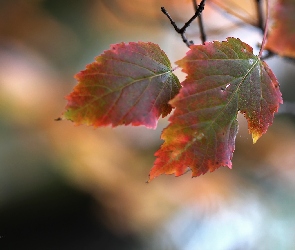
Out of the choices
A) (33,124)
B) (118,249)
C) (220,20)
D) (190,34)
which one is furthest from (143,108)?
(220,20)

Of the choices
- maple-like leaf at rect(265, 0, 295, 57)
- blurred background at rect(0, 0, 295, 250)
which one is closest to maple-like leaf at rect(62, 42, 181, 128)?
maple-like leaf at rect(265, 0, 295, 57)

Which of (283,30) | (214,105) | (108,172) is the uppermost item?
(283,30)

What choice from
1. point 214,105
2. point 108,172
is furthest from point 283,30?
point 108,172

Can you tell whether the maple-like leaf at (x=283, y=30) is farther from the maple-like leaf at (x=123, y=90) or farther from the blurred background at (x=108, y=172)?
the blurred background at (x=108, y=172)

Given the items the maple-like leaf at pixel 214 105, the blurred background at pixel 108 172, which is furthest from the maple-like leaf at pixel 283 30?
the blurred background at pixel 108 172

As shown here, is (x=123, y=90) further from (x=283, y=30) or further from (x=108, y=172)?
(x=108, y=172)

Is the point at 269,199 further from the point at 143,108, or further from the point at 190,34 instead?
the point at 143,108

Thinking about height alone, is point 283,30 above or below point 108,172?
above

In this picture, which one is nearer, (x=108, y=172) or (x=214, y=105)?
(x=214, y=105)
